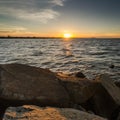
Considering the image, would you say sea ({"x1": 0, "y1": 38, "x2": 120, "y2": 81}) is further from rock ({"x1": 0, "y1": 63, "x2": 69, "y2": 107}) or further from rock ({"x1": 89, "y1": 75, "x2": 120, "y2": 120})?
rock ({"x1": 0, "y1": 63, "x2": 69, "y2": 107})

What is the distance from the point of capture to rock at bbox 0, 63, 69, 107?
5.74 metres

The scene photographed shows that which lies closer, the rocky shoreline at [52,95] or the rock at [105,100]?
the rocky shoreline at [52,95]

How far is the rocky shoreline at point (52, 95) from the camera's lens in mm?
5027

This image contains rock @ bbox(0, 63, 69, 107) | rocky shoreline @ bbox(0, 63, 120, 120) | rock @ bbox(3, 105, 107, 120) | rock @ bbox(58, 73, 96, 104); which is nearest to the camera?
rock @ bbox(3, 105, 107, 120)

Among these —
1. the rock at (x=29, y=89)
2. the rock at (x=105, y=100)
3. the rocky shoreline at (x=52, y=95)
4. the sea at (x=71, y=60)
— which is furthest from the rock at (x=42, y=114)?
the sea at (x=71, y=60)

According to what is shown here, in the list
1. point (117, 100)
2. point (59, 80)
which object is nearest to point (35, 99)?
point (59, 80)

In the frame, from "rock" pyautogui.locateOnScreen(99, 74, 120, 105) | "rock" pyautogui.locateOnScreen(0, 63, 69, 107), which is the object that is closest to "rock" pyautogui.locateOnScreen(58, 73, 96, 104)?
"rock" pyautogui.locateOnScreen(0, 63, 69, 107)

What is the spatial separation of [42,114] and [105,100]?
3.07m

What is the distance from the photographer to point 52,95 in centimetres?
590

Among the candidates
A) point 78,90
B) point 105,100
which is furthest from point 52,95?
point 105,100

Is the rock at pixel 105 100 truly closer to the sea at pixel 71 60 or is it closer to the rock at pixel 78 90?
the rock at pixel 78 90

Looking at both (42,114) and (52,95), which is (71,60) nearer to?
(52,95)

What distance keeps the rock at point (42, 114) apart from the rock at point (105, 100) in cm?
219

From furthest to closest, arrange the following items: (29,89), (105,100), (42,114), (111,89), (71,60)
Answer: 1. (71,60)
2. (111,89)
3. (105,100)
4. (29,89)
5. (42,114)
